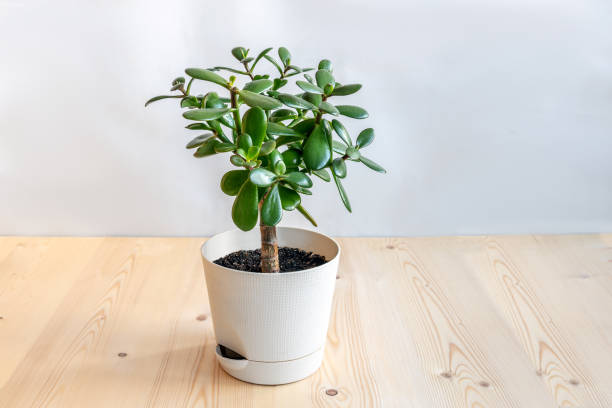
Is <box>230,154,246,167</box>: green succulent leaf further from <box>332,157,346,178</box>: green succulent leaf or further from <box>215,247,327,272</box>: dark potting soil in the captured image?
<box>215,247,327,272</box>: dark potting soil

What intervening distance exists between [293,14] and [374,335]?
968mm

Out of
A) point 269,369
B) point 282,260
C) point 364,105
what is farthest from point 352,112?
point 364,105

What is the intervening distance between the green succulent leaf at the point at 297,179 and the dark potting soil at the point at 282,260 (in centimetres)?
26

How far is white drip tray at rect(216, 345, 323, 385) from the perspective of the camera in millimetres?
1283

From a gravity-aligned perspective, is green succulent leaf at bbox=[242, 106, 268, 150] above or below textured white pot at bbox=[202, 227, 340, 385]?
above

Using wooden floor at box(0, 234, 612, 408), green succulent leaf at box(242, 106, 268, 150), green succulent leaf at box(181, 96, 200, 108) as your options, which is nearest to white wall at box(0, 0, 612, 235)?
Answer: wooden floor at box(0, 234, 612, 408)

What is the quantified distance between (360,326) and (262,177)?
0.62m

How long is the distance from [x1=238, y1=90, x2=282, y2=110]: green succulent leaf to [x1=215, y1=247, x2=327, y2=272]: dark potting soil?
14.7 inches

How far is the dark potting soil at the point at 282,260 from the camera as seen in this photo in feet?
4.37

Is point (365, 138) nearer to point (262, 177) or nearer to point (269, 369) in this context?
point (262, 177)

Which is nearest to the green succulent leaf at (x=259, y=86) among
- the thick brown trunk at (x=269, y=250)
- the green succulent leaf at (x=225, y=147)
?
the green succulent leaf at (x=225, y=147)

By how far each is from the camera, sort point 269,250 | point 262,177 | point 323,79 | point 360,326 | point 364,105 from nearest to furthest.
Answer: point 262,177
point 323,79
point 269,250
point 360,326
point 364,105

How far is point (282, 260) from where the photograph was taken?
1381 millimetres

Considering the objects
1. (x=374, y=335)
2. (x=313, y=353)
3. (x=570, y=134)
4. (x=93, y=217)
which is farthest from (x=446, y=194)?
(x=93, y=217)
